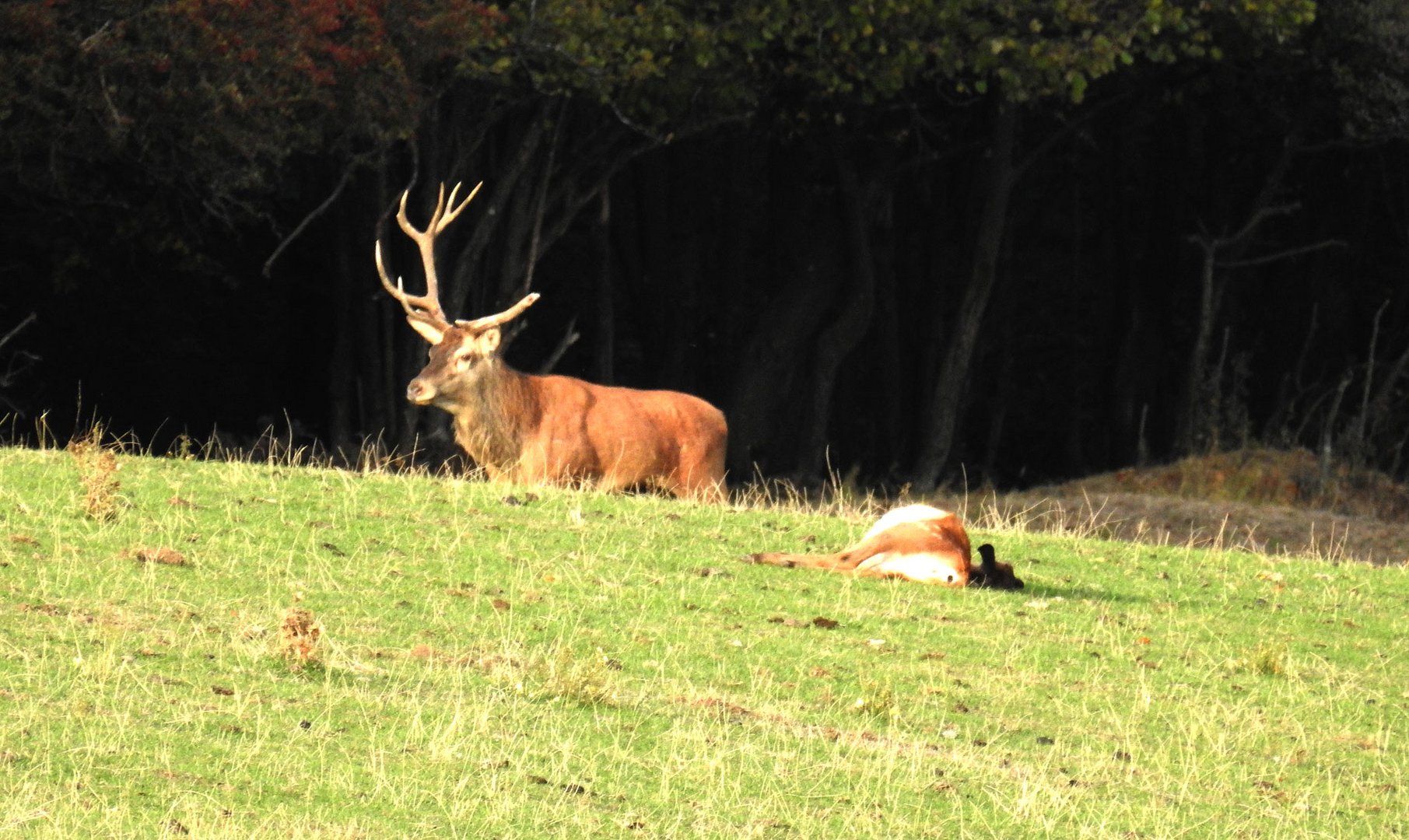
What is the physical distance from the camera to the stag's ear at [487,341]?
14844 mm

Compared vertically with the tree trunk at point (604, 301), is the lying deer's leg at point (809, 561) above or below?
below

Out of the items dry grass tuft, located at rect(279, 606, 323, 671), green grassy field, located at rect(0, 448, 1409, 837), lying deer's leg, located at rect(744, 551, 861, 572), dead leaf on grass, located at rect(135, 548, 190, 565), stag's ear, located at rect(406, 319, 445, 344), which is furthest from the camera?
stag's ear, located at rect(406, 319, 445, 344)

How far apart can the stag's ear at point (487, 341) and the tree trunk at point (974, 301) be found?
915 cm

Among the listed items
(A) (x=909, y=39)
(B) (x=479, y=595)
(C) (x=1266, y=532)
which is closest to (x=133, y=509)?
(B) (x=479, y=595)

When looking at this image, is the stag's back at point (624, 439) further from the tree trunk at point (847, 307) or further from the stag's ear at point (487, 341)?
the tree trunk at point (847, 307)

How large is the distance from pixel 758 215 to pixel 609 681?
63.8ft

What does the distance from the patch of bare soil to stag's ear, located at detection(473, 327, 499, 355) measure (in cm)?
517

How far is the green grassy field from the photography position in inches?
254

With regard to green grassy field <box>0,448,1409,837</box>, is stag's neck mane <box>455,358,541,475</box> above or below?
above

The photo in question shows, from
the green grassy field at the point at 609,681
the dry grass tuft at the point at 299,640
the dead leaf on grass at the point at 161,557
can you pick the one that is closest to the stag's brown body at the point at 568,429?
the green grassy field at the point at 609,681

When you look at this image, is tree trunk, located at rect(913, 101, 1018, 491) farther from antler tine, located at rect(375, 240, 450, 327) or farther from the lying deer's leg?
the lying deer's leg

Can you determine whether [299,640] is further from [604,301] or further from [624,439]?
[604,301]

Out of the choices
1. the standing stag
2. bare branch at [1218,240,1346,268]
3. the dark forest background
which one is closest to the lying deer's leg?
the standing stag

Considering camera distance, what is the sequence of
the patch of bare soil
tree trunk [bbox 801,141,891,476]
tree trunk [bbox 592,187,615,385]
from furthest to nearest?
tree trunk [bbox 592,187,615,385] → tree trunk [bbox 801,141,891,476] → the patch of bare soil
